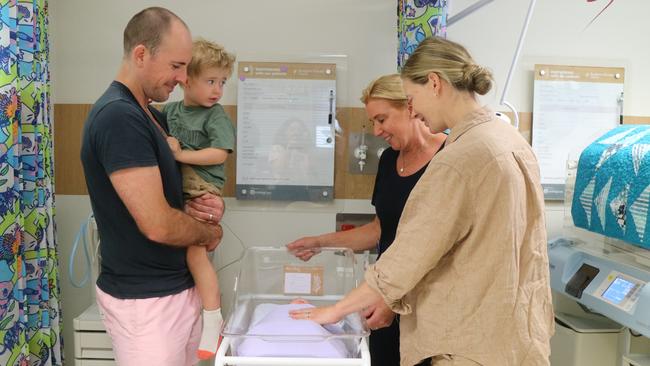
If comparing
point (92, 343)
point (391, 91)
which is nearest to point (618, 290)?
point (391, 91)

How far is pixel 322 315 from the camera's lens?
130cm

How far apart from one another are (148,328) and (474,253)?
0.94m

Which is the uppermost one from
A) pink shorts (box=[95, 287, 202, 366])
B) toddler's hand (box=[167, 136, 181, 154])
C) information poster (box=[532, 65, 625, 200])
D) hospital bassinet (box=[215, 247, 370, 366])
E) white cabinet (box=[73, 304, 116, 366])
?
information poster (box=[532, 65, 625, 200])

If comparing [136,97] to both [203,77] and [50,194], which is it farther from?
[50,194]

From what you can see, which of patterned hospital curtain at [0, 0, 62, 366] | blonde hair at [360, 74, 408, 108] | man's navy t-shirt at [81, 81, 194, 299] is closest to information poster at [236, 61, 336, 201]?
blonde hair at [360, 74, 408, 108]

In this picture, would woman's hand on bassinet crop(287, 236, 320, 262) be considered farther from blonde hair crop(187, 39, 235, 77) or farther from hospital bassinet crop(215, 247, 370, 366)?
blonde hair crop(187, 39, 235, 77)

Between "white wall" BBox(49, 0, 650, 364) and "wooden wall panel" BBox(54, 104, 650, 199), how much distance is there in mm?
51

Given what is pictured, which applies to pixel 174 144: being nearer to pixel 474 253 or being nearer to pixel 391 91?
pixel 391 91

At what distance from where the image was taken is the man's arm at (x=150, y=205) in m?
1.33

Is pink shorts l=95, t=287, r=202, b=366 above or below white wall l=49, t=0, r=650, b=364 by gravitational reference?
below

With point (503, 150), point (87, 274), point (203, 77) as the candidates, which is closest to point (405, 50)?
point (203, 77)

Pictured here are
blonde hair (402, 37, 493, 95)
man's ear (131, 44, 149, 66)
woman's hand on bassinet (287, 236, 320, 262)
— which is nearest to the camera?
blonde hair (402, 37, 493, 95)

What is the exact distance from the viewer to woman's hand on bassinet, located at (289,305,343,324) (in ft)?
4.22

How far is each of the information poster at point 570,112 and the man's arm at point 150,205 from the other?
1904 millimetres
